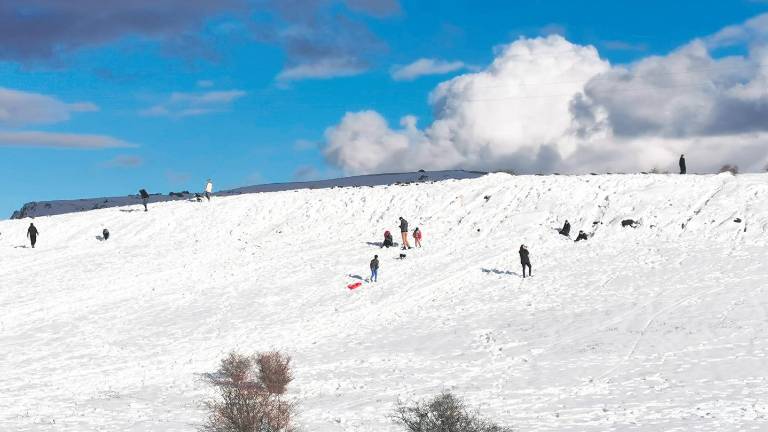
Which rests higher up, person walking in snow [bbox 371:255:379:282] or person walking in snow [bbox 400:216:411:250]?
person walking in snow [bbox 400:216:411:250]

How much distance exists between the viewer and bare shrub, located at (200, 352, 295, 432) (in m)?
16.5

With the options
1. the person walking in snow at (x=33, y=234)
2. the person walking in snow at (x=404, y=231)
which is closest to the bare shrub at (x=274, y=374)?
the person walking in snow at (x=404, y=231)

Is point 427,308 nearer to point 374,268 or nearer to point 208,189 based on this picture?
point 374,268

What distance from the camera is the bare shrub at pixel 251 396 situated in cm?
1648

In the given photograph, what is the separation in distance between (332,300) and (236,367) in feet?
33.9

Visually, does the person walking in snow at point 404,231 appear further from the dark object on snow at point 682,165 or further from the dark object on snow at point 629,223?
the dark object on snow at point 682,165

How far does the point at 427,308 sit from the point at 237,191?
51.7m

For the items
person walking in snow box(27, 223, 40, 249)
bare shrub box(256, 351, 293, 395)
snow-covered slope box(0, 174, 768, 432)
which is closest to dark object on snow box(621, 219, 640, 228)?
snow-covered slope box(0, 174, 768, 432)

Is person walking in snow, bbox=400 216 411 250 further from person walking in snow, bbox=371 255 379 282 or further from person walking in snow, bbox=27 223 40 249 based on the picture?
person walking in snow, bbox=27 223 40 249

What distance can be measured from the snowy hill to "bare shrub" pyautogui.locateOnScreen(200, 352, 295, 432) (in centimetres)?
4542

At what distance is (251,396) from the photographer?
1758 cm

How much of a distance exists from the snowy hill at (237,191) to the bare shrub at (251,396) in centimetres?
4542

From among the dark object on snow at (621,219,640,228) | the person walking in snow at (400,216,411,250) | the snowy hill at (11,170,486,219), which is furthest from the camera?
the snowy hill at (11,170,486,219)

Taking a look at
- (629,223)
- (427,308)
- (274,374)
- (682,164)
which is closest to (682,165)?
(682,164)
